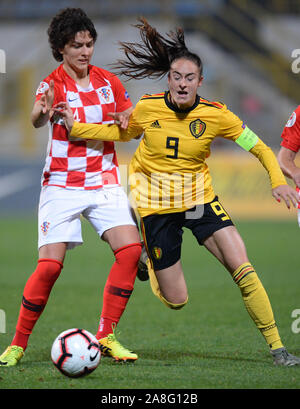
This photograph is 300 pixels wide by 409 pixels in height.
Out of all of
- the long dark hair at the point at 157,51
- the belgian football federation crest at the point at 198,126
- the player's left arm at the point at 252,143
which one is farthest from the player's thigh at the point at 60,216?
the player's left arm at the point at 252,143

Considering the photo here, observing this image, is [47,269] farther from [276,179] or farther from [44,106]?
[276,179]

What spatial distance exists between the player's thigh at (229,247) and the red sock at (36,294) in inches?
43.4

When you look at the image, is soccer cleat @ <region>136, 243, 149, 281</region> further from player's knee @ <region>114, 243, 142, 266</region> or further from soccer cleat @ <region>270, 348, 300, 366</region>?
soccer cleat @ <region>270, 348, 300, 366</region>

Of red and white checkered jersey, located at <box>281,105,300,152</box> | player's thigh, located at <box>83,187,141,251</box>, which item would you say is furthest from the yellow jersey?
red and white checkered jersey, located at <box>281,105,300,152</box>

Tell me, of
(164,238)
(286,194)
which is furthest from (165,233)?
(286,194)

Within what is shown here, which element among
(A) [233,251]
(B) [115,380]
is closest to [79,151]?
(A) [233,251]

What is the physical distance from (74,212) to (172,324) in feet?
6.86

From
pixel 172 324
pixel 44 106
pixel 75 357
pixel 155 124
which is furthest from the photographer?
pixel 172 324

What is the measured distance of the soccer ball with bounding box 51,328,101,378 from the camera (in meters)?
4.36

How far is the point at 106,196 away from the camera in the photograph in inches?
204

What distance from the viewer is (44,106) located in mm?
4848

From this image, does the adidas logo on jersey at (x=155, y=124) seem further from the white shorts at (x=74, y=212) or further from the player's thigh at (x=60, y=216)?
the player's thigh at (x=60, y=216)
